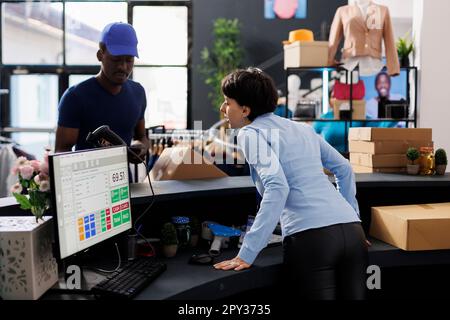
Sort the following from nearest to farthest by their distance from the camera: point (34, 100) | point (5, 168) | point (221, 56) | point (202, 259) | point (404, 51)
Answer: point (202, 259), point (5, 168), point (404, 51), point (221, 56), point (34, 100)

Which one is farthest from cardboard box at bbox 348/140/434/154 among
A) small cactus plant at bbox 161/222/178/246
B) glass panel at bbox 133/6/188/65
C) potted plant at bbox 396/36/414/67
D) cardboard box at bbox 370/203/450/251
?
glass panel at bbox 133/6/188/65

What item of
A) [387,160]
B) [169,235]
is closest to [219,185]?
[169,235]

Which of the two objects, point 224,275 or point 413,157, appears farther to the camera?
point 413,157

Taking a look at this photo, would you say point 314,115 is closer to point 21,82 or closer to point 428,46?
point 428,46

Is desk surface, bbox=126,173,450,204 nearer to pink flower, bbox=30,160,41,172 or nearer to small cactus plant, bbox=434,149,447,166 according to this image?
small cactus plant, bbox=434,149,447,166

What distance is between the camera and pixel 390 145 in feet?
9.82

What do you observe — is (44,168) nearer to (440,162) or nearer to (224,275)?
Answer: (224,275)

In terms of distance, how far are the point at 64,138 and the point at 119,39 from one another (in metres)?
0.52

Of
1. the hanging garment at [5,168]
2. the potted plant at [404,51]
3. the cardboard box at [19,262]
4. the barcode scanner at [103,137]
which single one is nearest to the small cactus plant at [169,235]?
the barcode scanner at [103,137]

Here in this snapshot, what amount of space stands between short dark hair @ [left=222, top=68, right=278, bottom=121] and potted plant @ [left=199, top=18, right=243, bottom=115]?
5.84 meters

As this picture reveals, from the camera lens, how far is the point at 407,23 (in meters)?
7.21

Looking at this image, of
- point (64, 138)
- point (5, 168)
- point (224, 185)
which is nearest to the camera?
point (224, 185)

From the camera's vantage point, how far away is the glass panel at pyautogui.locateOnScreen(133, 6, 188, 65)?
8.19 m

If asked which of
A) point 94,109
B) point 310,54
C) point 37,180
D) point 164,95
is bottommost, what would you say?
point 37,180
